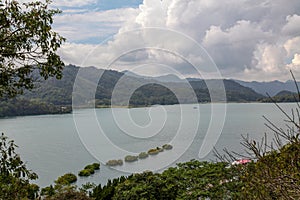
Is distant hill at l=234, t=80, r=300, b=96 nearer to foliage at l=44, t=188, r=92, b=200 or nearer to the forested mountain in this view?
the forested mountain

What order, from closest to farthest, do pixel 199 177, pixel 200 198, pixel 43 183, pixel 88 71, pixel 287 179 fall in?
1. pixel 287 179
2. pixel 200 198
3. pixel 199 177
4. pixel 43 183
5. pixel 88 71

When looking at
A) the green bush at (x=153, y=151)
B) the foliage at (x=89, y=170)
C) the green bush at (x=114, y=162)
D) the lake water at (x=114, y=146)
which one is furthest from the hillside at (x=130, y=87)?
the green bush at (x=153, y=151)

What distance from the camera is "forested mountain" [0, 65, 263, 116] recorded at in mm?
19734

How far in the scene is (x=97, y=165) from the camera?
22.8 metres

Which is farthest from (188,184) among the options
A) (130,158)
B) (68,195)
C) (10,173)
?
(130,158)

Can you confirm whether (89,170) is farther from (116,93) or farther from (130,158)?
(116,93)

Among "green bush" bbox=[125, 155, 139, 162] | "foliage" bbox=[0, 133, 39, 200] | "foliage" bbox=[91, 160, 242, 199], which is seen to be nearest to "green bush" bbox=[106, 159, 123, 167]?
"green bush" bbox=[125, 155, 139, 162]

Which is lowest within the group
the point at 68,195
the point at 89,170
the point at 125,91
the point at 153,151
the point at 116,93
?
the point at 89,170

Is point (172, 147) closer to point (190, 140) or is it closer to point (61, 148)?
point (190, 140)

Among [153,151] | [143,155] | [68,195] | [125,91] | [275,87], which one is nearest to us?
[68,195]

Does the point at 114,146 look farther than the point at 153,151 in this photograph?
Yes

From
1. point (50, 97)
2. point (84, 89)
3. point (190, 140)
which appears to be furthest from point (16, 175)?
point (50, 97)

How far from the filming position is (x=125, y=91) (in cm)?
2097

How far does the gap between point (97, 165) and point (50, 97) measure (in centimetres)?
4487
